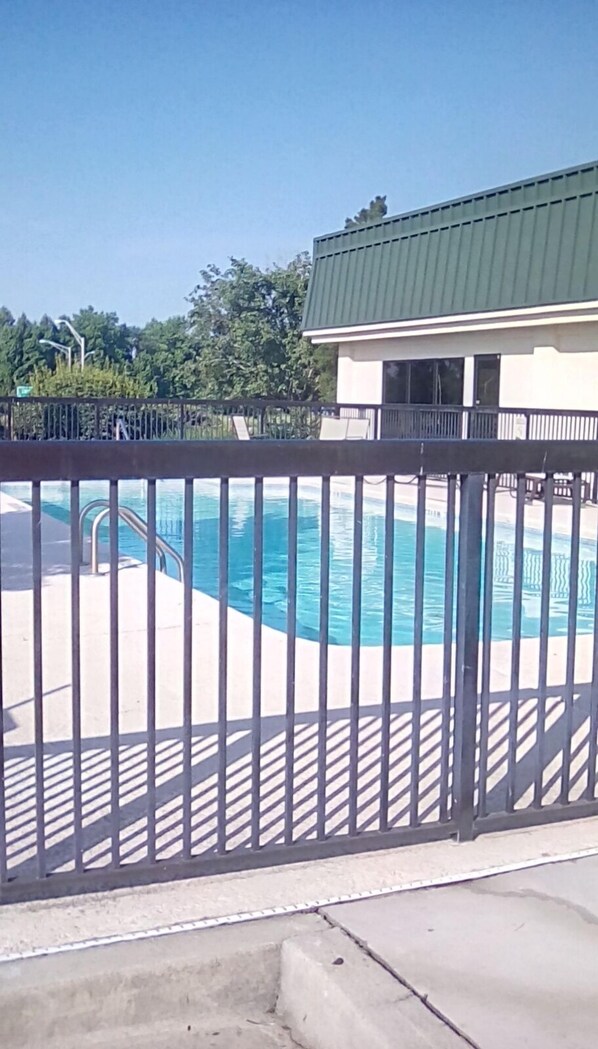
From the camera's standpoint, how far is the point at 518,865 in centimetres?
316

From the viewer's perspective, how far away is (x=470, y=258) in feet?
64.3

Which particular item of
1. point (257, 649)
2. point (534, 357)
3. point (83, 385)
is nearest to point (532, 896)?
point (257, 649)

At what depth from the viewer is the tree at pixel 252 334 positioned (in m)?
38.1

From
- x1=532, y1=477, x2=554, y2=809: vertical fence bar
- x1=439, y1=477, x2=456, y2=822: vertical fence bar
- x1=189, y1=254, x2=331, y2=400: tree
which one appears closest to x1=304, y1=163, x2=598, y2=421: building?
x1=189, y1=254, x2=331, y2=400: tree

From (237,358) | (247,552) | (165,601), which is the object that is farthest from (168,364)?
(165,601)

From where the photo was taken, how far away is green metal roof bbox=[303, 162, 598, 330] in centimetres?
1688

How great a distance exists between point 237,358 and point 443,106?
14203 millimetres

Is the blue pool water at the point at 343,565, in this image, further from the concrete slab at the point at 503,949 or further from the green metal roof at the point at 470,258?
the concrete slab at the point at 503,949

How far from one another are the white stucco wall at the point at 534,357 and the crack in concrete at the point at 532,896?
15245 mm

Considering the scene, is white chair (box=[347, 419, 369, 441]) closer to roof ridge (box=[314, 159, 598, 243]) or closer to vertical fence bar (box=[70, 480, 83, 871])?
roof ridge (box=[314, 159, 598, 243])

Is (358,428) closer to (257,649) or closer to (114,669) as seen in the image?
(257,649)

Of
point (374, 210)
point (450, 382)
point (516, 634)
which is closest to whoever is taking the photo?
point (516, 634)

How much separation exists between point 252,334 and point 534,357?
20895mm

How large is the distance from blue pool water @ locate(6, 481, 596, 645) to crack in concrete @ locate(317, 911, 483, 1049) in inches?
213
